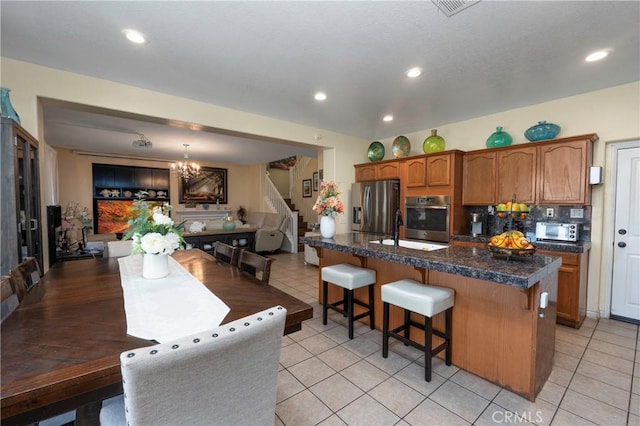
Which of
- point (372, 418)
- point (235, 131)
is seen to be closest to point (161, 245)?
point (372, 418)

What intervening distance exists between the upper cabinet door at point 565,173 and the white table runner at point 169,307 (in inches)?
145

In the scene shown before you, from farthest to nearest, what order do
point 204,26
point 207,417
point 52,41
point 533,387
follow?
point 52,41
point 204,26
point 533,387
point 207,417

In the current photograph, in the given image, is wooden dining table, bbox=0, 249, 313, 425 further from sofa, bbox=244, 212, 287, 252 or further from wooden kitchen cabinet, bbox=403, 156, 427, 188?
sofa, bbox=244, 212, 287, 252

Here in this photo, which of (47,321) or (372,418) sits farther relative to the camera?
(372,418)

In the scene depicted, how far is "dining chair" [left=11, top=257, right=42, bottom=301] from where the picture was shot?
1.54 meters

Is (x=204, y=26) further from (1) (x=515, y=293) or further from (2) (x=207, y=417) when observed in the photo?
(1) (x=515, y=293)

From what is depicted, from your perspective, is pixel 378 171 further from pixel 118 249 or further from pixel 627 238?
pixel 118 249

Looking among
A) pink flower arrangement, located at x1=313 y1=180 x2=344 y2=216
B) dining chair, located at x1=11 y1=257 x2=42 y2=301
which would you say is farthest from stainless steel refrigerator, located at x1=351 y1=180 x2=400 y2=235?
dining chair, located at x1=11 y1=257 x2=42 y2=301

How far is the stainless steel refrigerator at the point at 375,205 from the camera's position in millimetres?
4406

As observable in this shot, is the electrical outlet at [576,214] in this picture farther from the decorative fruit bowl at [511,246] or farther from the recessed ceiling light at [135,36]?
the recessed ceiling light at [135,36]

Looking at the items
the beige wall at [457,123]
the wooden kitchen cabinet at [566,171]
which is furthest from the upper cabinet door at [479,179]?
the wooden kitchen cabinet at [566,171]

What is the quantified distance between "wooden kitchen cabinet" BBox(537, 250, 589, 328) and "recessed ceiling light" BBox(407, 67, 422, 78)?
2.42 metres

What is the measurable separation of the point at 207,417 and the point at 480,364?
6.80ft

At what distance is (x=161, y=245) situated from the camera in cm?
178
